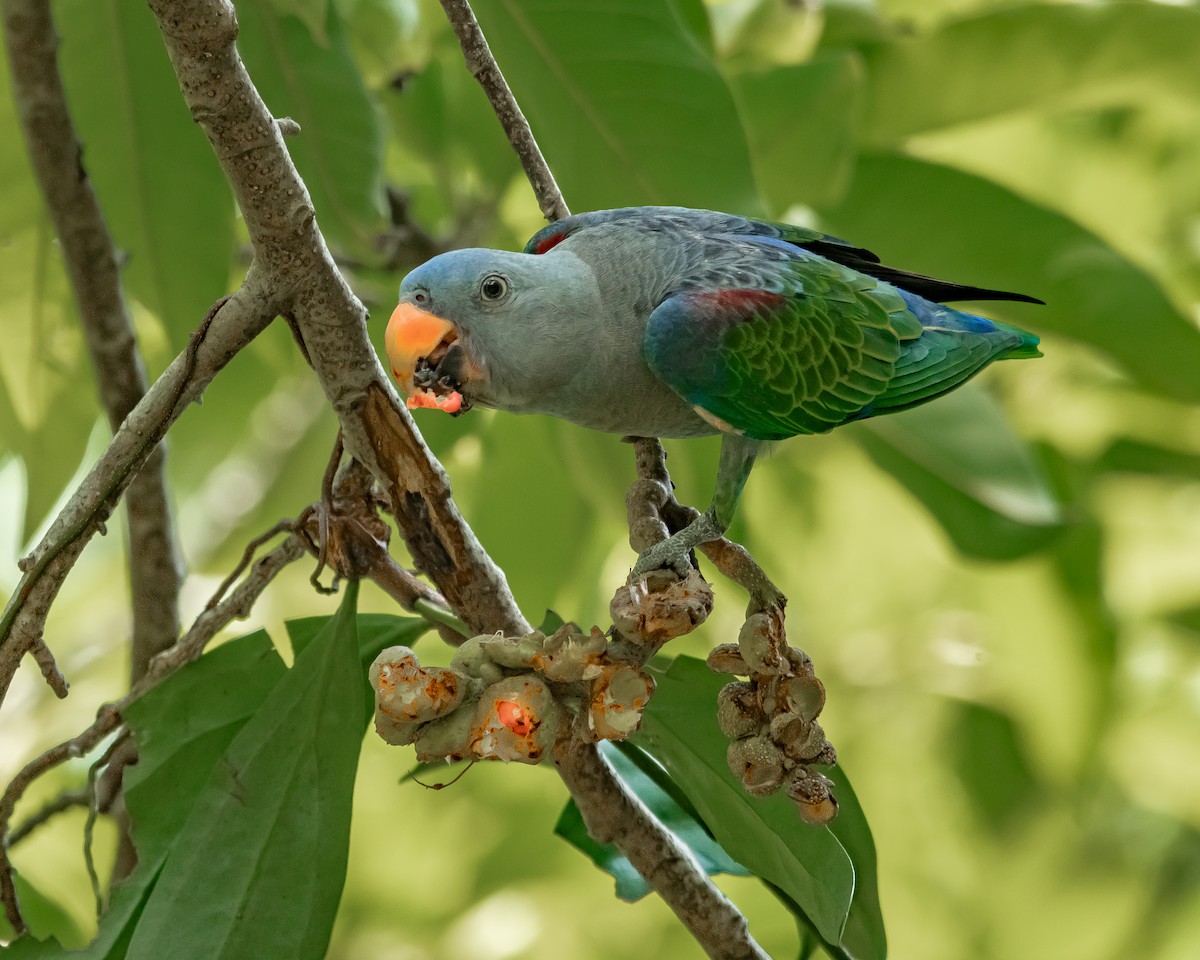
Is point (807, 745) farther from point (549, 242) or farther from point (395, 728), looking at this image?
point (549, 242)

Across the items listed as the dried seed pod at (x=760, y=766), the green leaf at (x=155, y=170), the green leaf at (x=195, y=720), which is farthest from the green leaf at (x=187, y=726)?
the green leaf at (x=155, y=170)

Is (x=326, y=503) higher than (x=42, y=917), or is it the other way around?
(x=326, y=503)

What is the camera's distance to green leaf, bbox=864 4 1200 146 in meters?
1.31

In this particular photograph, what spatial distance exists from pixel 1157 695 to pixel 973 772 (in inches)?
13.4

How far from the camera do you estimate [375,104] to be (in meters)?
1.11

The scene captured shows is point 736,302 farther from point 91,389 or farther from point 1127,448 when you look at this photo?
point 1127,448

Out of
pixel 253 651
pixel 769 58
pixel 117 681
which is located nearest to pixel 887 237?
pixel 769 58

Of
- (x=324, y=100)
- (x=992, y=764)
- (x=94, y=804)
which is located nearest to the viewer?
(x=94, y=804)

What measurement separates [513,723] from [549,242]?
39 cm

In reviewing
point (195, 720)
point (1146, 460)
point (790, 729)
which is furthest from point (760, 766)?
point (1146, 460)

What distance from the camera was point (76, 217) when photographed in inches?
40.0

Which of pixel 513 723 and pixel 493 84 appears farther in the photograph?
pixel 493 84

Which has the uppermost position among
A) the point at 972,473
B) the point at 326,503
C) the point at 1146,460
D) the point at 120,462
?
the point at 120,462

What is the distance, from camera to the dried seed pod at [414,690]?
23.2 inches
